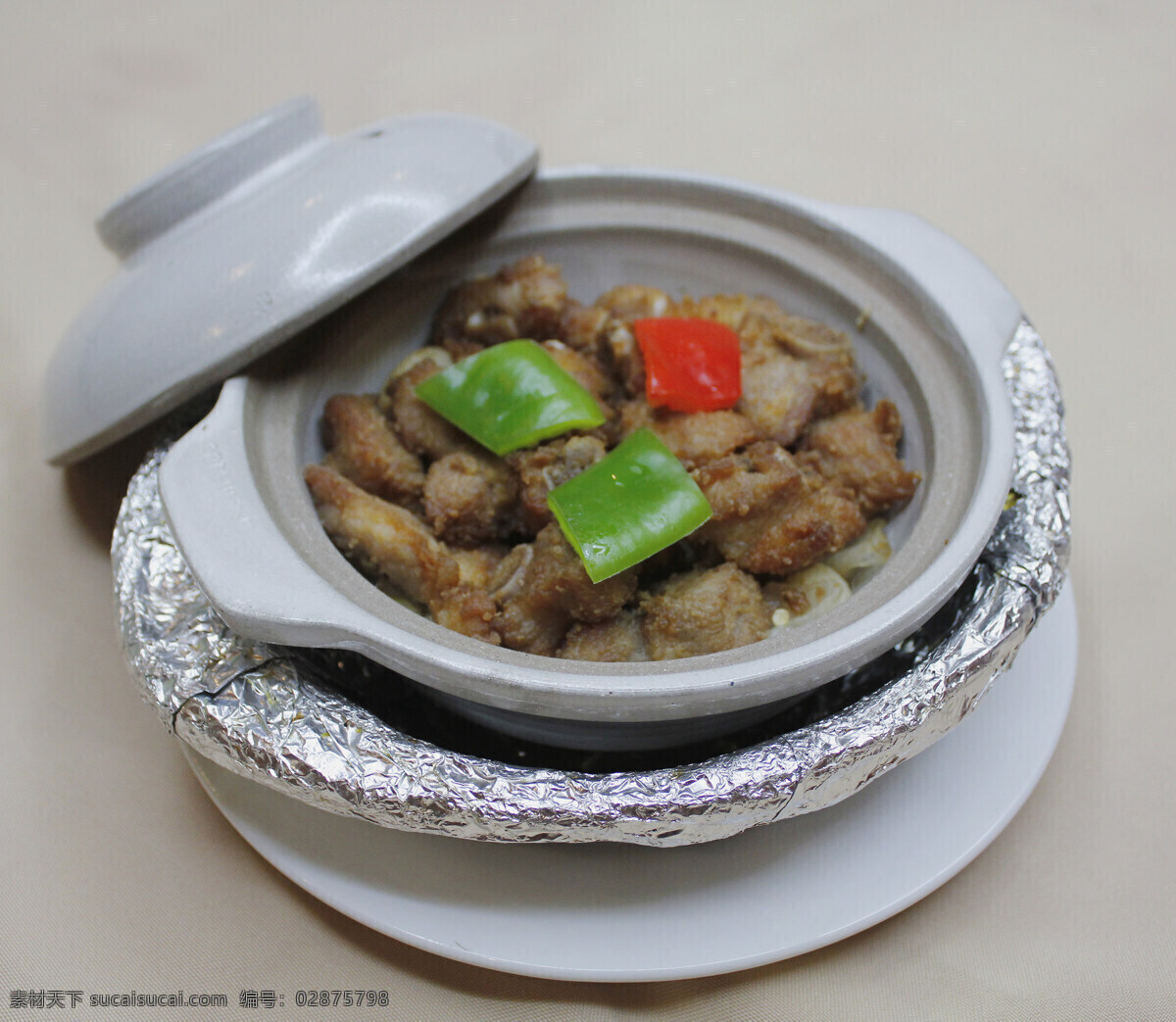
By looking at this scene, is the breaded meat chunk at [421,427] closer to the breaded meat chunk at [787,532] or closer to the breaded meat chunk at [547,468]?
the breaded meat chunk at [547,468]

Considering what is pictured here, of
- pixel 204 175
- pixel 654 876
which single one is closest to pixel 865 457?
pixel 654 876

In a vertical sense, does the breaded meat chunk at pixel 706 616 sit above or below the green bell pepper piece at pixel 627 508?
below

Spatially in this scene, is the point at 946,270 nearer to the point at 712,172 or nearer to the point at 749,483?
the point at 749,483

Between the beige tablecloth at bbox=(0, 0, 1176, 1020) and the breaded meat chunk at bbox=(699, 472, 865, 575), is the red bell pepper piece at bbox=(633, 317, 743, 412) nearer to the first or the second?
the breaded meat chunk at bbox=(699, 472, 865, 575)

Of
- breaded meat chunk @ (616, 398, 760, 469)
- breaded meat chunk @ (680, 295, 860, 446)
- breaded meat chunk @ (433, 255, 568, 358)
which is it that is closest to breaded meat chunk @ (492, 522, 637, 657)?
breaded meat chunk @ (616, 398, 760, 469)

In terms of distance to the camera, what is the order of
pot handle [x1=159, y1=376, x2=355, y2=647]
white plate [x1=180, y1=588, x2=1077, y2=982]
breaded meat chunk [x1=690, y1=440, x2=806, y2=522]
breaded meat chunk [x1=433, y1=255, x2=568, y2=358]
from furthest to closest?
breaded meat chunk [x1=433, y1=255, x2=568, y2=358]
breaded meat chunk [x1=690, y1=440, x2=806, y2=522]
white plate [x1=180, y1=588, x2=1077, y2=982]
pot handle [x1=159, y1=376, x2=355, y2=647]

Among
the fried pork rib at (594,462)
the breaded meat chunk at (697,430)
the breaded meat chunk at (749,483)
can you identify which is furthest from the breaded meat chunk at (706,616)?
the breaded meat chunk at (697,430)
